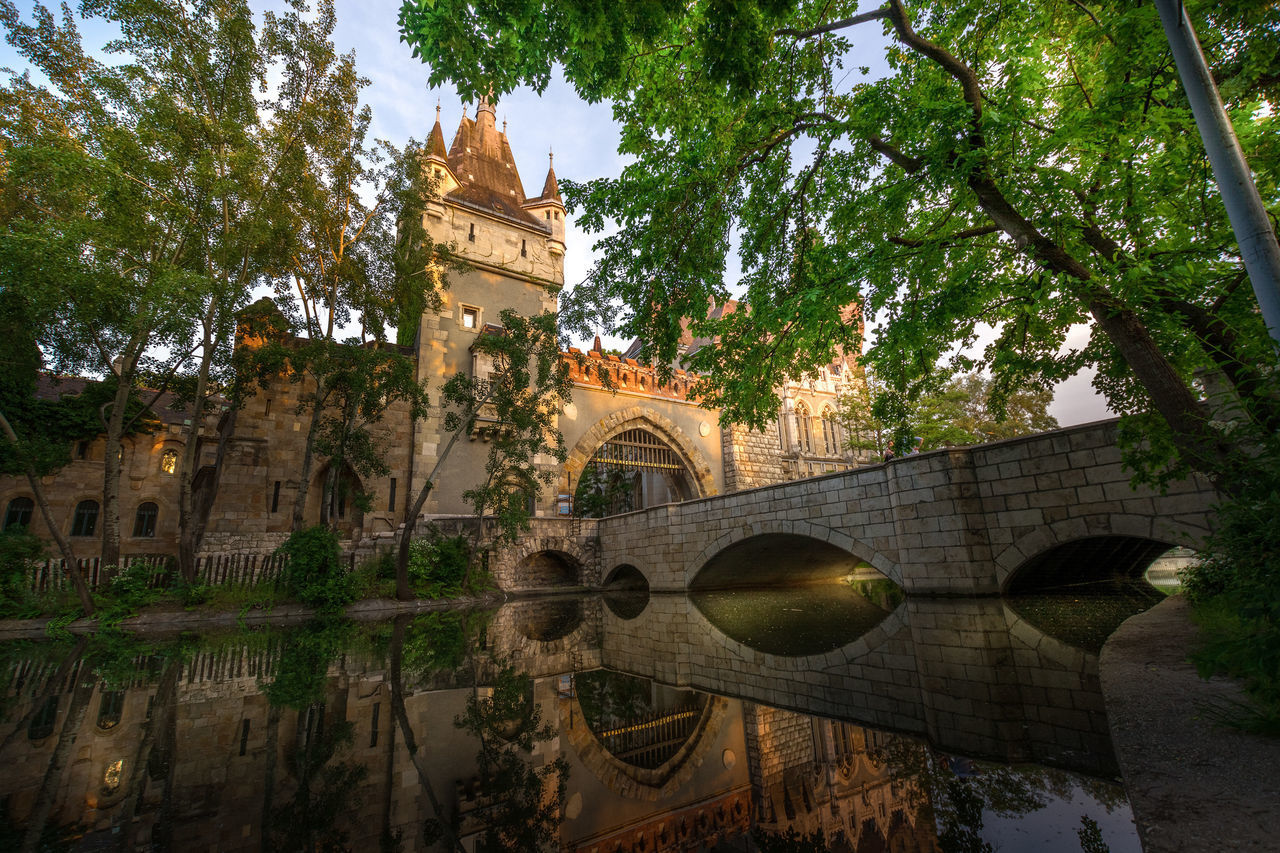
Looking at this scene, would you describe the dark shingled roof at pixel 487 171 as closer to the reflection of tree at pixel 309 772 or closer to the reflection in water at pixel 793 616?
the reflection in water at pixel 793 616

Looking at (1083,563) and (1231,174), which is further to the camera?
(1083,563)

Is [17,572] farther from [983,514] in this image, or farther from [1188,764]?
[983,514]

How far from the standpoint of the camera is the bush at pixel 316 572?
455 inches

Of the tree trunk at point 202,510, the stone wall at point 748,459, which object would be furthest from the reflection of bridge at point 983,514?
the tree trunk at point 202,510

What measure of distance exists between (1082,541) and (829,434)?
60.2ft

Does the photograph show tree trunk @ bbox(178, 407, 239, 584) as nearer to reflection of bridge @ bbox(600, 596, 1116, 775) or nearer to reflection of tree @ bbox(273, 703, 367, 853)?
reflection of bridge @ bbox(600, 596, 1116, 775)

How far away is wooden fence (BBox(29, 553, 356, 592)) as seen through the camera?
1076cm

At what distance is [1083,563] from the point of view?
28.3ft

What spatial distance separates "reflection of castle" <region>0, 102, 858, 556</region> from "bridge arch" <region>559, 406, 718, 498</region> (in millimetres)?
44

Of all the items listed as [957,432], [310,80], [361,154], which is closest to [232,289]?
[361,154]

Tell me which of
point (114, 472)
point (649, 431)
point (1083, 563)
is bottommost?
point (1083, 563)

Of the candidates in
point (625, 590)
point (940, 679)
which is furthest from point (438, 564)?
point (940, 679)

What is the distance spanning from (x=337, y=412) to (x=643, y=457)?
10.8 m

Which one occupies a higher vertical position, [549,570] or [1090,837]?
[549,570]
